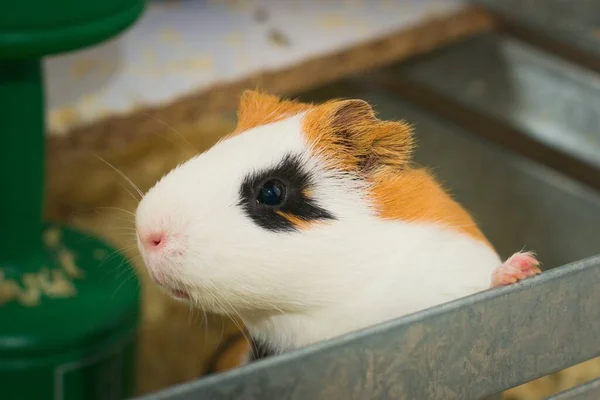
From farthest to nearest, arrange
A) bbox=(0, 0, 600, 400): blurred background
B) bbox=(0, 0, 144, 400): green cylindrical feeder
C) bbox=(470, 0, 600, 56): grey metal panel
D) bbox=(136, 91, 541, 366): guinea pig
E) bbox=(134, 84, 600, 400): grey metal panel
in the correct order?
bbox=(470, 0, 600, 56): grey metal panel < bbox=(0, 0, 600, 400): blurred background < bbox=(0, 0, 144, 400): green cylindrical feeder < bbox=(136, 91, 541, 366): guinea pig < bbox=(134, 84, 600, 400): grey metal panel

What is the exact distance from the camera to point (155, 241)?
708 mm

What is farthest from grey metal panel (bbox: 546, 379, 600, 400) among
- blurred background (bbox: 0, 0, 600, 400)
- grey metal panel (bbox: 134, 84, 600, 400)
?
blurred background (bbox: 0, 0, 600, 400)

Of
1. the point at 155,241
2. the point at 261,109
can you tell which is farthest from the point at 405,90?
the point at 155,241

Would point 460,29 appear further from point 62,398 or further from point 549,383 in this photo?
point 62,398

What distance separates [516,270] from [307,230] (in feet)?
0.53

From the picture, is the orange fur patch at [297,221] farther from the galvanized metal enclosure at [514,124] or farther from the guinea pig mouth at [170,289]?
the galvanized metal enclosure at [514,124]

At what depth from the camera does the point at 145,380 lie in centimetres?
177

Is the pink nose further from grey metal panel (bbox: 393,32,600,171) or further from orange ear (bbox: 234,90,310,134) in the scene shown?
grey metal panel (bbox: 393,32,600,171)

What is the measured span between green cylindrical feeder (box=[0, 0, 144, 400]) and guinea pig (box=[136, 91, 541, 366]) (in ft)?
1.62

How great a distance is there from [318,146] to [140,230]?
150mm

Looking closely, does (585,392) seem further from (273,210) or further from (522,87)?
(522,87)

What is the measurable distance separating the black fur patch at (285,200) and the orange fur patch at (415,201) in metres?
0.05

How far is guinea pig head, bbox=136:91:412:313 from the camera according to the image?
70 centimetres

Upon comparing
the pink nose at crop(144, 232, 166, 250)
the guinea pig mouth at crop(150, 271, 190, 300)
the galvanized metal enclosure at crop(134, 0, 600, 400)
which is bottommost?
the guinea pig mouth at crop(150, 271, 190, 300)
